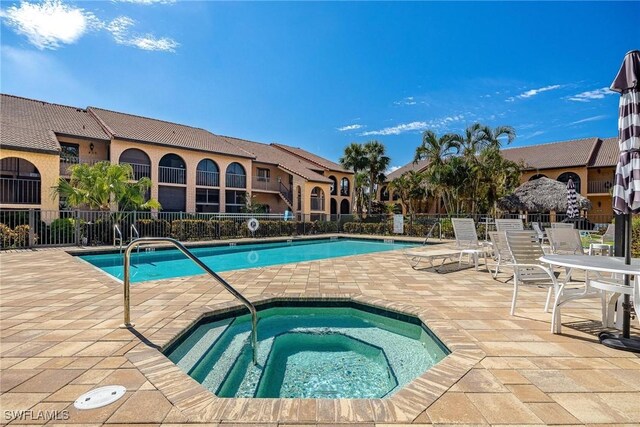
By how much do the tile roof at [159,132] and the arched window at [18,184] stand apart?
14.5 ft

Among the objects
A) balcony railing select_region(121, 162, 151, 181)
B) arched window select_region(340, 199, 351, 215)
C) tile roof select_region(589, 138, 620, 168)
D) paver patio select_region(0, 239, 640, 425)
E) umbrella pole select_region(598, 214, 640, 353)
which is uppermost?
tile roof select_region(589, 138, 620, 168)

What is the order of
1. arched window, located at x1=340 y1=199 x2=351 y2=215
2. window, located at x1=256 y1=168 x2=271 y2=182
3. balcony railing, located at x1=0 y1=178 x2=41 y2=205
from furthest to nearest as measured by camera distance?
1. arched window, located at x1=340 y1=199 x2=351 y2=215
2. window, located at x1=256 y1=168 x2=271 y2=182
3. balcony railing, located at x1=0 y1=178 x2=41 y2=205

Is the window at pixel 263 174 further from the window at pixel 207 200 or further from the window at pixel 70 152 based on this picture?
the window at pixel 70 152

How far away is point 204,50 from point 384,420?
16.8 m

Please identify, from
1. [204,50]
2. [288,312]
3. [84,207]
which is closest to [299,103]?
[204,50]

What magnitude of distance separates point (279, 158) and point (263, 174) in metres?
2.53

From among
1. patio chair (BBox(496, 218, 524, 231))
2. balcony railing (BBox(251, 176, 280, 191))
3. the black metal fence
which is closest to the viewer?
patio chair (BBox(496, 218, 524, 231))

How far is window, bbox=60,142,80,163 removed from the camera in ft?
57.4

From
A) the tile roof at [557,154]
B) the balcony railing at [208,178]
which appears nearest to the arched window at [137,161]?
the balcony railing at [208,178]

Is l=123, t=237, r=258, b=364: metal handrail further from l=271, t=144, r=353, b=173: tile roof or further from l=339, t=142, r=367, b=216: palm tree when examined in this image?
l=271, t=144, r=353, b=173: tile roof

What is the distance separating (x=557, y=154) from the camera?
92.8 ft

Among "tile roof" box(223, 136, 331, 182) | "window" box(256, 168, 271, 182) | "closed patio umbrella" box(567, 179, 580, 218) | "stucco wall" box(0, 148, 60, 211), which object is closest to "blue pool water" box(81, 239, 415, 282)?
"stucco wall" box(0, 148, 60, 211)

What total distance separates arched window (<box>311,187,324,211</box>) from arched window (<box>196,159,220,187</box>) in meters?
8.59

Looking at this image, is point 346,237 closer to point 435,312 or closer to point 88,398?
point 435,312
